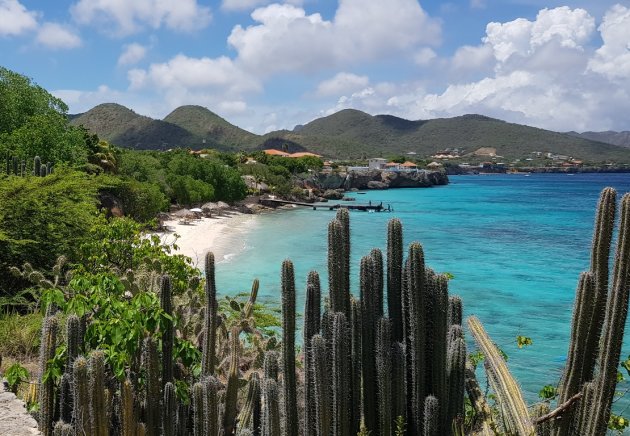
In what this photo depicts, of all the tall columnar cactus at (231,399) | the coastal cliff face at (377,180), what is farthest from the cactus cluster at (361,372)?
the coastal cliff face at (377,180)

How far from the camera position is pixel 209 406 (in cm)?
516

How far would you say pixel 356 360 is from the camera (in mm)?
5555

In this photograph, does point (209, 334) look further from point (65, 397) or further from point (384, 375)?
point (384, 375)

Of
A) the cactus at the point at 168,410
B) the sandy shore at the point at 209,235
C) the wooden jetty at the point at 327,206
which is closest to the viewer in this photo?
the cactus at the point at 168,410

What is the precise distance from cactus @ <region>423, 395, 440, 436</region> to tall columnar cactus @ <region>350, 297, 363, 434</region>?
70cm

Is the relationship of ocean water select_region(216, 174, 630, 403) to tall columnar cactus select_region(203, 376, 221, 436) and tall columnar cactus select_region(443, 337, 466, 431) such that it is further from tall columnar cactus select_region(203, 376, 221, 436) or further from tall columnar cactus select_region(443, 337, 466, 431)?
tall columnar cactus select_region(203, 376, 221, 436)

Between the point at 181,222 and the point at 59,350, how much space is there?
32065 mm

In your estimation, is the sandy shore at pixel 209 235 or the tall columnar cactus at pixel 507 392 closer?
the tall columnar cactus at pixel 507 392

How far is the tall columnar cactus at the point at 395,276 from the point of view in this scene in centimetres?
573

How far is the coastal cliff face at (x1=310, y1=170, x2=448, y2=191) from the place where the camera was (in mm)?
83644

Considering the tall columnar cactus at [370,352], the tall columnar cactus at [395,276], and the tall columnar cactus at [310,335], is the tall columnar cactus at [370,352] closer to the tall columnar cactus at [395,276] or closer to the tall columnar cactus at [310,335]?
the tall columnar cactus at [395,276]

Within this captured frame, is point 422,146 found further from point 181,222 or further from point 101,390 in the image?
point 101,390

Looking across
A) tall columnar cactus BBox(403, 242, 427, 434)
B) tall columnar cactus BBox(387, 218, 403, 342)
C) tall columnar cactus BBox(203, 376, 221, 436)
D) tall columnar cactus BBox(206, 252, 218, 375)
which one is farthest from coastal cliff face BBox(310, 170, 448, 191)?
tall columnar cactus BBox(203, 376, 221, 436)

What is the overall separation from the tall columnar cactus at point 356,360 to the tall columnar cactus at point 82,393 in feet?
8.30
